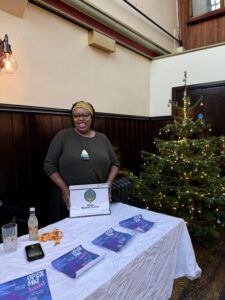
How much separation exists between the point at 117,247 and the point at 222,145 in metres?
2.26

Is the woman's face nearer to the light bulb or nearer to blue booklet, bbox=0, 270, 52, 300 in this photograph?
the light bulb

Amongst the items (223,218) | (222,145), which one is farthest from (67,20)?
(223,218)

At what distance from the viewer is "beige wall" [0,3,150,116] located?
196 centimetres

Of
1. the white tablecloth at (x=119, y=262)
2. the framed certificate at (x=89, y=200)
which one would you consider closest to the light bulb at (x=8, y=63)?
the framed certificate at (x=89, y=200)

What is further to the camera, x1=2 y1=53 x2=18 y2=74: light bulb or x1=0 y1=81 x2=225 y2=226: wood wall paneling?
x1=0 y1=81 x2=225 y2=226: wood wall paneling

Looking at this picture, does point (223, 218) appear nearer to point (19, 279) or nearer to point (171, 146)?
point (171, 146)

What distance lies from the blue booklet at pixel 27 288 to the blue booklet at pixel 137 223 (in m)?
0.52

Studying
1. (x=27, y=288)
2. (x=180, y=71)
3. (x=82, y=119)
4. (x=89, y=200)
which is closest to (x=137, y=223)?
(x=89, y=200)

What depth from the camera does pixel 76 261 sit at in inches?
34.5

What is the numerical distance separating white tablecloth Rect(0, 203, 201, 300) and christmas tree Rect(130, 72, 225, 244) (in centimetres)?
94

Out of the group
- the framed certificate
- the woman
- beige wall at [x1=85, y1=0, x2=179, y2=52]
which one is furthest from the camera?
beige wall at [x1=85, y1=0, x2=179, y2=52]

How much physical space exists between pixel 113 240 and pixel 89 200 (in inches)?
14.7

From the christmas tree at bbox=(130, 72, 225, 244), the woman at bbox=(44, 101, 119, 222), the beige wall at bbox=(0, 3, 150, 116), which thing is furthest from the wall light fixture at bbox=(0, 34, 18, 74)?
the christmas tree at bbox=(130, 72, 225, 244)

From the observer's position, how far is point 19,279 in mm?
785
